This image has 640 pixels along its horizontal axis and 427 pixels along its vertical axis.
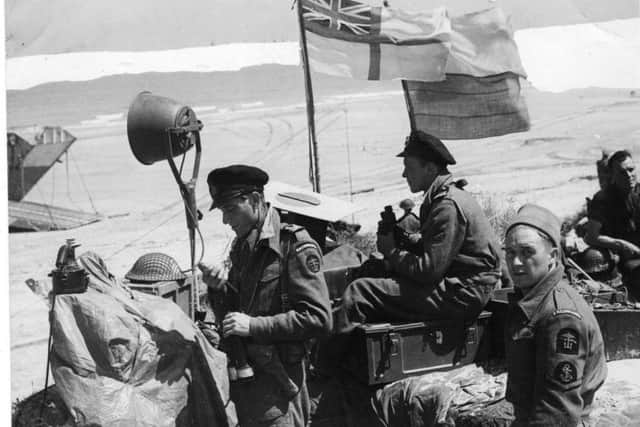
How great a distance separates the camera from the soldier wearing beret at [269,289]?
3.88m

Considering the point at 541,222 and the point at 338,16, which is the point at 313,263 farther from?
the point at 338,16

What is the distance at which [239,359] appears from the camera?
3.95 meters

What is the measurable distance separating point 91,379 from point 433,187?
208 centimetres

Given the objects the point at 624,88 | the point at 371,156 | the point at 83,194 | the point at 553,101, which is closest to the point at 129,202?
the point at 83,194

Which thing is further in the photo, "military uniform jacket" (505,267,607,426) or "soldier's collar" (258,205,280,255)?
"soldier's collar" (258,205,280,255)

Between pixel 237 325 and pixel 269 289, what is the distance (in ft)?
0.93

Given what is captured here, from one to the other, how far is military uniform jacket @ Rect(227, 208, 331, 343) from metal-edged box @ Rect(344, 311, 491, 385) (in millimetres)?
709

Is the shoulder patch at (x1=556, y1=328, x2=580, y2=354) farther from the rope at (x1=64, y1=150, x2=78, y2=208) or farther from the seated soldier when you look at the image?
the rope at (x1=64, y1=150, x2=78, y2=208)

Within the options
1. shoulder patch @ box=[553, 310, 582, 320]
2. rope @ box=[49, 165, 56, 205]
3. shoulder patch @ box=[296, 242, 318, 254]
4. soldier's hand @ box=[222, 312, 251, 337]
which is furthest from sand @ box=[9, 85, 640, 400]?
shoulder patch @ box=[553, 310, 582, 320]

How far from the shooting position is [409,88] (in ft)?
27.6

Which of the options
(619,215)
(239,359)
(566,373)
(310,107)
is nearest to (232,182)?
(239,359)

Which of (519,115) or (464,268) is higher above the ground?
(519,115)

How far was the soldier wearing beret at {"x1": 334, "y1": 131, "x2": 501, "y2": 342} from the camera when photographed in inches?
177

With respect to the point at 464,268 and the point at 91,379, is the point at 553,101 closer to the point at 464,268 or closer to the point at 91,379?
the point at 464,268
